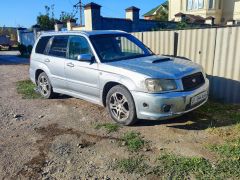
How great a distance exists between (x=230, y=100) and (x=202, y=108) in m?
0.96

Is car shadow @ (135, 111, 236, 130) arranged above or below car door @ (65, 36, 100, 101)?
below

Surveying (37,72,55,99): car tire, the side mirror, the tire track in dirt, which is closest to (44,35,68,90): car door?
(37,72,55,99): car tire

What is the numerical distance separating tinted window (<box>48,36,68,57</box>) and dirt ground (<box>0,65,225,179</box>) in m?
1.34

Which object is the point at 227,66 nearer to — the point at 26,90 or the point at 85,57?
the point at 85,57

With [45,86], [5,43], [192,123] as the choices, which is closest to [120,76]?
[192,123]

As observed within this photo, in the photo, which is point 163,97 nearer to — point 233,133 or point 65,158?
point 233,133

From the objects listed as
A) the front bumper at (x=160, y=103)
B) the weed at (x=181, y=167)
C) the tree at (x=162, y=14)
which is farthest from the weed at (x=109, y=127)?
the tree at (x=162, y=14)

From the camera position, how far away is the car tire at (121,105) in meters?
4.46

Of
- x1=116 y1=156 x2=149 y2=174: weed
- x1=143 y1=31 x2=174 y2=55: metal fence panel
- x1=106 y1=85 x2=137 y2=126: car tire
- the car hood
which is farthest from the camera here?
x1=143 y1=31 x2=174 y2=55: metal fence panel

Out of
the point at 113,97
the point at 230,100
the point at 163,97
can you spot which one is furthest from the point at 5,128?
the point at 230,100

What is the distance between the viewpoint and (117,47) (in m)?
5.47

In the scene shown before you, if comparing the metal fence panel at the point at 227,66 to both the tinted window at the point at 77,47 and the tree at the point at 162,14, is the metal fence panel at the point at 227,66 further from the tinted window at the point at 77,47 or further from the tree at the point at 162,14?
the tree at the point at 162,14

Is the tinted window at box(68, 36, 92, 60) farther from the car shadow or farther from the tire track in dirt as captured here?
the car shadow

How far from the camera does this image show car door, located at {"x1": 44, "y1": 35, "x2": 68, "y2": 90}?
5.90 meters
